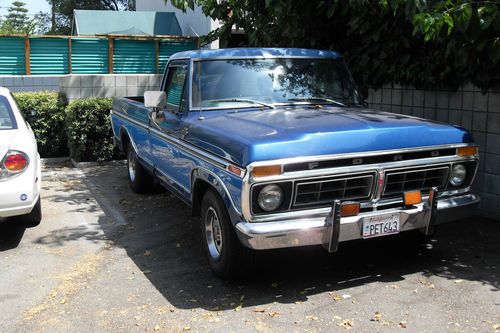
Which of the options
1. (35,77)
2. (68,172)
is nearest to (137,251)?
(68,172)

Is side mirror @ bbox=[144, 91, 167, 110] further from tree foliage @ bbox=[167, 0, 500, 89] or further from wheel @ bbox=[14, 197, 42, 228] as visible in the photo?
tree foliage @ bbox=[167, 0, 500, 89]

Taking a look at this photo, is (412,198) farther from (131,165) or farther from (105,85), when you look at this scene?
(105,85)

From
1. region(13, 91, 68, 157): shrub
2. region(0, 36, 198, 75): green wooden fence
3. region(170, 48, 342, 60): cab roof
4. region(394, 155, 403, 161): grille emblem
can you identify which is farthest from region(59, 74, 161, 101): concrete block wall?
region(394, 155, 403, 161): grille emblem

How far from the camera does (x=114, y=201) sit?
25.5ft

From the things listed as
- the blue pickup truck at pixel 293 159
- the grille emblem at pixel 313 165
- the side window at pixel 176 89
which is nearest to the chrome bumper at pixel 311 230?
the blue pickup truck at pixel 293 159

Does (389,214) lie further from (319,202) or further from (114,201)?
(114,201)

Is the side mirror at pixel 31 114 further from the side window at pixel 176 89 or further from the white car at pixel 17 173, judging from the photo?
the side window at pixel 176 89

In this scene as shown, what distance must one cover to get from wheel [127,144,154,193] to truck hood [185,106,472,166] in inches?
110

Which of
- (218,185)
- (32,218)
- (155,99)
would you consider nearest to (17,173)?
(32,218)

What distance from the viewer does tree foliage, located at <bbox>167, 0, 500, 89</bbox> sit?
528 centimetres

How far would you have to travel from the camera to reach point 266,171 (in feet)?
13.1

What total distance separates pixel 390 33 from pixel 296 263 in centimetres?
360

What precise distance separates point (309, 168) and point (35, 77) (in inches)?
462

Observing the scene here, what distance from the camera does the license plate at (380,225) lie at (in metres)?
4.26
